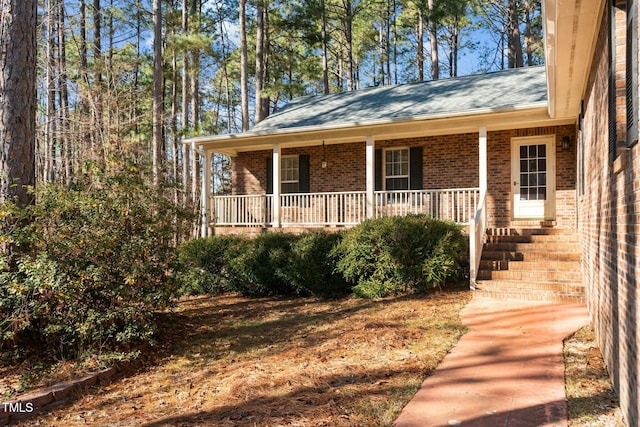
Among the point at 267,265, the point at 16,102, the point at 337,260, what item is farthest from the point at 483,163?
the point at 16,102

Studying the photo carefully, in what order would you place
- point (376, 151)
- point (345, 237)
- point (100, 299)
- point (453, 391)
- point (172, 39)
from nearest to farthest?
point (453, 391), point (100, 299), point (345, 237), point (376, 151), point (172, 39)

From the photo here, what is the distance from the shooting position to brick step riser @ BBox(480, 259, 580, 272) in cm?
796

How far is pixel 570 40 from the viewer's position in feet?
16.6

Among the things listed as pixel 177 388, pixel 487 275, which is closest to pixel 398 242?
pixel 487 275

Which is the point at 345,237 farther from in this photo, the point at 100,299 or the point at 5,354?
the point at 5,354

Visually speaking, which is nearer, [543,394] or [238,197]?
[543,394]

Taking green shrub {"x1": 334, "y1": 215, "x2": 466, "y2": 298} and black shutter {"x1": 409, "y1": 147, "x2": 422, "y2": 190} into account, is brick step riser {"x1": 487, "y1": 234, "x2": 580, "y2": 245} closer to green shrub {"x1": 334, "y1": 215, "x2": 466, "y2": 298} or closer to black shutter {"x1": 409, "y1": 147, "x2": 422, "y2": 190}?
green shrub {"x1": 334, "y1": 215, "x2": 466, "y2": 298}

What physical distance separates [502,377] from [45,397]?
4189mm

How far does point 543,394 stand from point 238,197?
10132 millimetres

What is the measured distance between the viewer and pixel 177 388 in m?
4.38

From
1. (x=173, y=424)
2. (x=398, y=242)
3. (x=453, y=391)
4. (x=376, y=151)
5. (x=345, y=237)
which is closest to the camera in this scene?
(x=173, y=424)

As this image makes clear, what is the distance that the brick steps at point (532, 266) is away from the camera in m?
7.34

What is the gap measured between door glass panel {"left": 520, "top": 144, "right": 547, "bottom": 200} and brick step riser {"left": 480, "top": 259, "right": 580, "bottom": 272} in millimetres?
2891

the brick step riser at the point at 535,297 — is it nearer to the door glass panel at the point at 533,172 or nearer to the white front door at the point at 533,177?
the white front door at the point at 533,177
